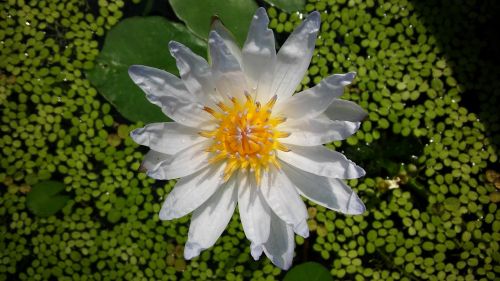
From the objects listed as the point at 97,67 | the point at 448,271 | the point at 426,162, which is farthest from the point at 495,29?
Answer: the point at 97,67

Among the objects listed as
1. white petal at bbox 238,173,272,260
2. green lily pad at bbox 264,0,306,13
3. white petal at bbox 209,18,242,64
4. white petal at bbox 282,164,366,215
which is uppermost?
white petal at bbox 209,18,242,64

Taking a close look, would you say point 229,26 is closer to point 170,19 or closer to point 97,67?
point 170,19

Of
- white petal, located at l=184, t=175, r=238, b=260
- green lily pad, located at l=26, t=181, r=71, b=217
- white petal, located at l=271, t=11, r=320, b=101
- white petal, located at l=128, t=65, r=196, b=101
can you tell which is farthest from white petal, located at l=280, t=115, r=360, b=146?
green lily pad, located at l=26, t=181, r=71, b=217

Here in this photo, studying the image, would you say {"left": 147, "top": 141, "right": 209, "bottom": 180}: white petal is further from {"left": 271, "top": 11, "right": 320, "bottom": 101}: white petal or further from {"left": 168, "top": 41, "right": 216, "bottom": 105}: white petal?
{"left": 271, "top": 11, "right": 320, "bottom": 101}: white petal

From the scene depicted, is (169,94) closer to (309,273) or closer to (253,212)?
(253,212)

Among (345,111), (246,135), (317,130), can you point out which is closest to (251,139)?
(246,135)

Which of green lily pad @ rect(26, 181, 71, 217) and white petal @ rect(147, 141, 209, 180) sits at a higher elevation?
white petal @ rect(147, 141, 209, 180)

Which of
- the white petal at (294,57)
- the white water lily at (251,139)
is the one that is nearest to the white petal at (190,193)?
the white water lily at (251,139)
